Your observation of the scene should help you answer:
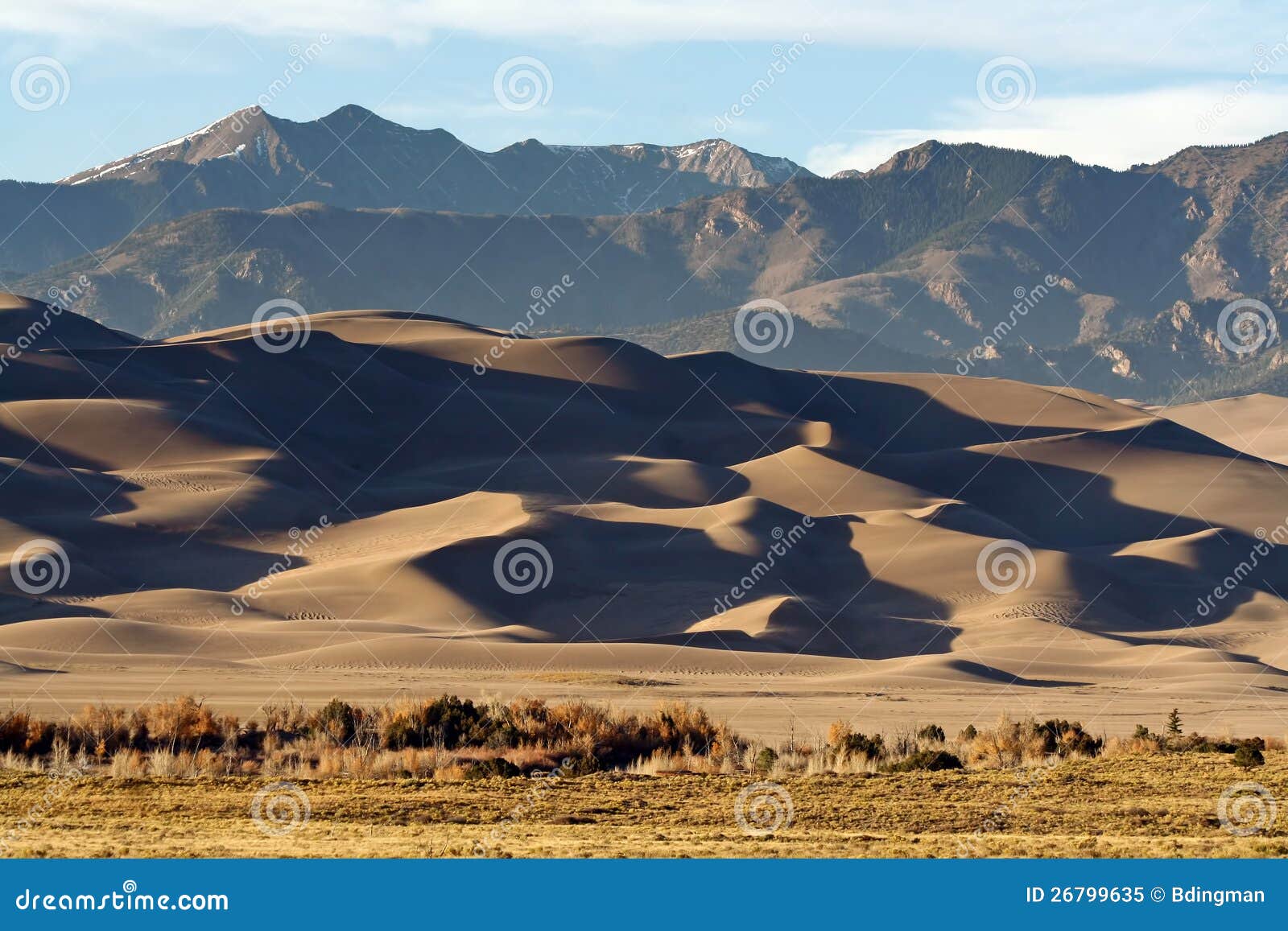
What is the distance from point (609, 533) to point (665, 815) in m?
42.0

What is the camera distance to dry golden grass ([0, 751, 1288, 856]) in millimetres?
12781

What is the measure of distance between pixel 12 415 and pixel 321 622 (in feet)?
90.8

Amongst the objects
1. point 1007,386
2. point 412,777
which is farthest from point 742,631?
point 1007,386

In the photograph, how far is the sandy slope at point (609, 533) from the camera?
122ft

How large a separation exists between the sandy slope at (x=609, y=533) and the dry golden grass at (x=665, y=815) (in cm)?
844

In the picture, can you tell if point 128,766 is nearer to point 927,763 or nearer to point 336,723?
point 336,723

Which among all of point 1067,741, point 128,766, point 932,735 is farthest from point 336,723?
point 1067,741

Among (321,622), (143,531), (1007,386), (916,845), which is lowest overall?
(916,845)

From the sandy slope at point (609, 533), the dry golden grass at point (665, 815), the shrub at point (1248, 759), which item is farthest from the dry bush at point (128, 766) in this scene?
the shrub at point (1248, 759)

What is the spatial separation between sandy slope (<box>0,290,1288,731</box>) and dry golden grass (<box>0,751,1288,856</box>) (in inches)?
332

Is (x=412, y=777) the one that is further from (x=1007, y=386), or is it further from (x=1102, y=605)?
(x=1007, y=386)

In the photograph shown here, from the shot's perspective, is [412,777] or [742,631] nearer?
[412,777]

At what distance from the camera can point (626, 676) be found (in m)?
35.9

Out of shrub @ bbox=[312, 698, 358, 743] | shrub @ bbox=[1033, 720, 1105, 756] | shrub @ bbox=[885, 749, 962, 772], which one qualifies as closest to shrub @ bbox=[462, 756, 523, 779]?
shrub @ bbox=[312, 698, 358, 743]
